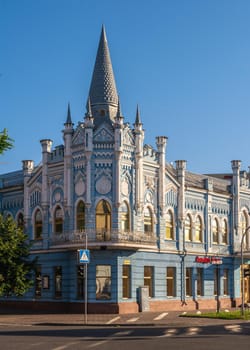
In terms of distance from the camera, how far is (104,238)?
1511 inches

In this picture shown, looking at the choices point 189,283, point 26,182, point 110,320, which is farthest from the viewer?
point 189,283

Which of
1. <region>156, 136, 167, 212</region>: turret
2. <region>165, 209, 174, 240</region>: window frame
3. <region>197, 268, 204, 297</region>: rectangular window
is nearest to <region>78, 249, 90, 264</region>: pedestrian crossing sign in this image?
<region>156, 136, 167, 212</region>: turret

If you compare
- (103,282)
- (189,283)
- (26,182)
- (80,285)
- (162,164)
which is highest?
(162,164)

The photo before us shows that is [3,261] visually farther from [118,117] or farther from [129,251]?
[118,117]

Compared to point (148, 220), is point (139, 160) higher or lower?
higher

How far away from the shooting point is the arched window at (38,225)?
144ft

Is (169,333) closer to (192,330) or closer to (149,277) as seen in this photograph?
(192,330)

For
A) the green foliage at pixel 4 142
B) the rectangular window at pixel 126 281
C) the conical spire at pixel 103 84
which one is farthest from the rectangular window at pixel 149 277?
the green foliage at pixel 4 142

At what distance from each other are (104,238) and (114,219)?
144 centimetres

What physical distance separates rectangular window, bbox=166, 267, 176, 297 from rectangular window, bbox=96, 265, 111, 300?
5.88 metres

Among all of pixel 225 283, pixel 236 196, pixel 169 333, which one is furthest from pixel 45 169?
pixel 169 333

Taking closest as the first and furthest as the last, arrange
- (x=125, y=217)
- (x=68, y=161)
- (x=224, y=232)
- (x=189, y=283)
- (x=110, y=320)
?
(x=110, y=320) < (x=125, y=217) < (x=68, y=161) < (x=189, y=283) < (x=224, y=232)

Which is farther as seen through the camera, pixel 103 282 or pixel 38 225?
pixel 38 225

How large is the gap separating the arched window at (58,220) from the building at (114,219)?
6cm
